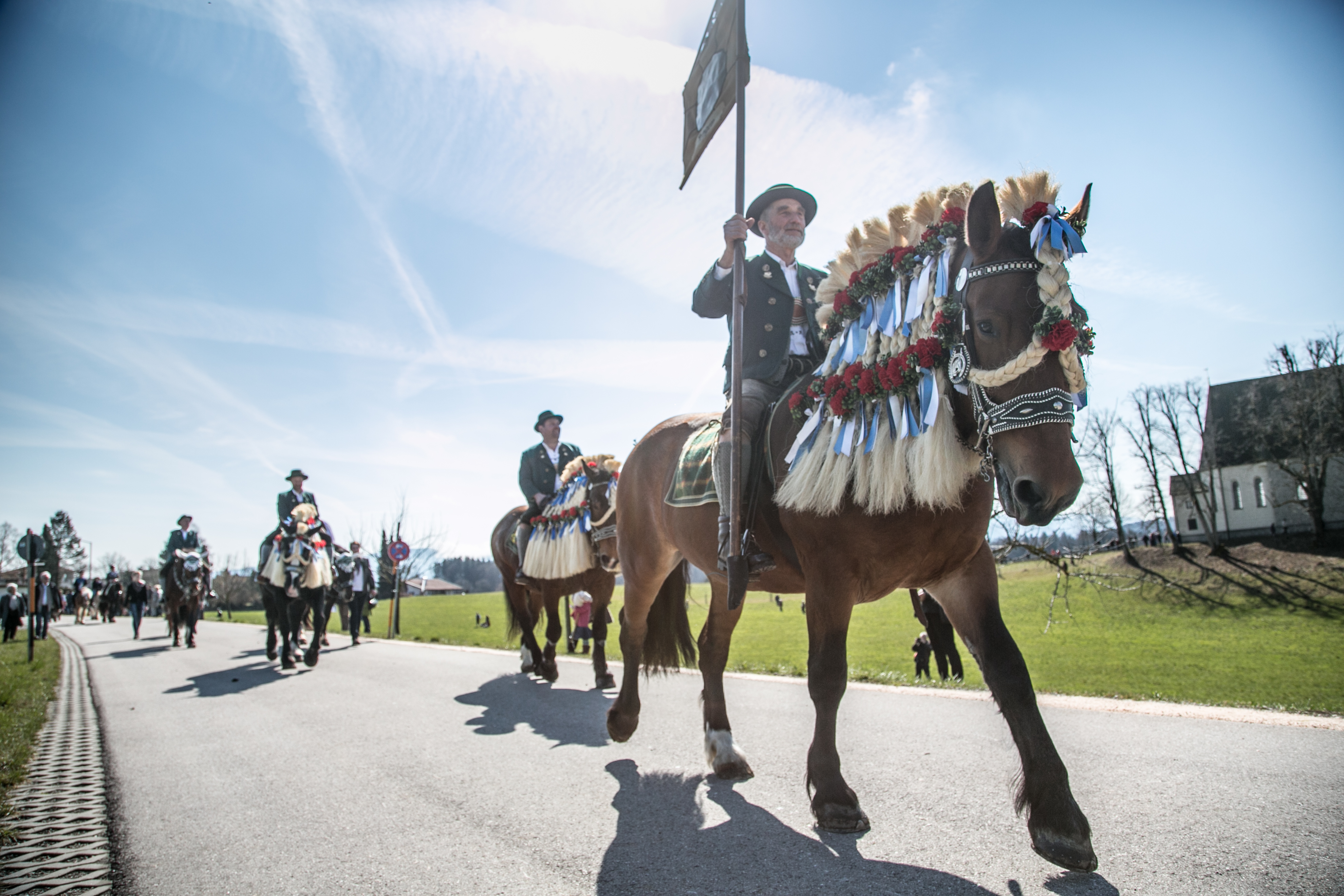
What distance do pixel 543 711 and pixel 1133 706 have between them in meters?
5.07

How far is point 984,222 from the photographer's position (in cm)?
264

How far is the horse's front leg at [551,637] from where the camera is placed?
8.52m

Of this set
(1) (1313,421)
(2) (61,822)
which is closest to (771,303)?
(2) (61,822)

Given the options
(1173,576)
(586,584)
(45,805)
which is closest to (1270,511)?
(1173,576)

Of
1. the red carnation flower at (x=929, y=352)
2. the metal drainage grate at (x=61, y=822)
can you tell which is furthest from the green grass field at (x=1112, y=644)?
the metal drainage grate at (x=61, y=822)

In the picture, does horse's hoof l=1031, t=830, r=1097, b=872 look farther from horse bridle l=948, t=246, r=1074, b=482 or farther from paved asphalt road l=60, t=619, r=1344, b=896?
horse bridle l=948, t=246, r=1074, b=482

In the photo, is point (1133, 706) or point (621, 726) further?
point (1133, 706)

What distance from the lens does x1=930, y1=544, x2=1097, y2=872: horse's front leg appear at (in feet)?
7.77

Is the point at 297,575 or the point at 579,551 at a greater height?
the point at 579,551

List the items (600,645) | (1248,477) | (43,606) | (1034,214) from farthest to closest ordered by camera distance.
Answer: (1248,477) < (43,606) < (600,645) < (1034,214)

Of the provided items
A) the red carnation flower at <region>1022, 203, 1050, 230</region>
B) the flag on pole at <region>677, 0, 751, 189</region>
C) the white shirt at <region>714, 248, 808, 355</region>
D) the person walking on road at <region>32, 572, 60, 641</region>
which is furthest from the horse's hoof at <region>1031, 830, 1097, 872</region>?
the person walking on road at <region>32, 572, 60, 641</region>

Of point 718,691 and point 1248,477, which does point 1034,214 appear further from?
point 1248,477

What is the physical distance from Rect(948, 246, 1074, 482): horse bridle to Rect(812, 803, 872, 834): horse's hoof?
4.89 feet

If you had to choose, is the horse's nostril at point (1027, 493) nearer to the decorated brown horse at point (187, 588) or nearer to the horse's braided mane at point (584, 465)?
the horse's braided mane at point (584, 465)
